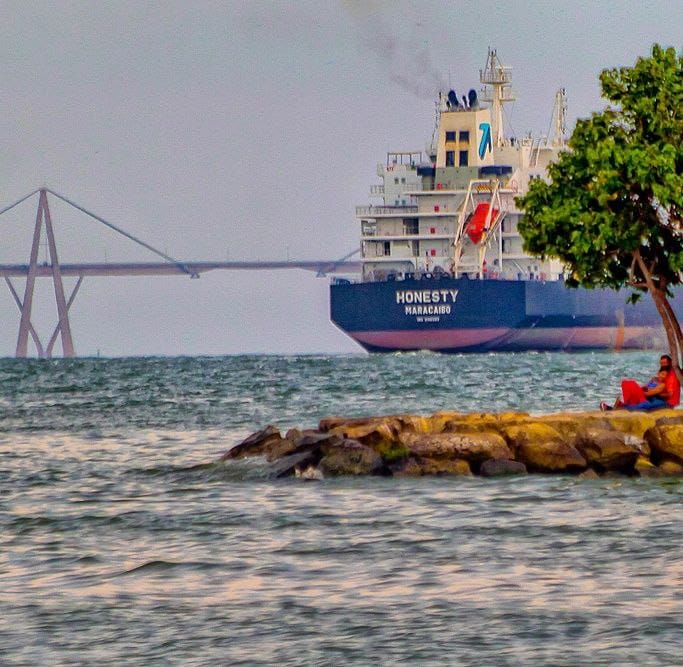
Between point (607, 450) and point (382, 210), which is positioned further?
point (382, 210)

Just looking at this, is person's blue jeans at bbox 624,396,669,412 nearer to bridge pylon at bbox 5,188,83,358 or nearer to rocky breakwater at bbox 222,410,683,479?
rocky breakwater at bbox 222,410,683,479

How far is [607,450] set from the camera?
19.6 metres

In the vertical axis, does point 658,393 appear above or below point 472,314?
below

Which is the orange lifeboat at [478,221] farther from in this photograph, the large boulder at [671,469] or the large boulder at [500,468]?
the large boulder at [671,469]

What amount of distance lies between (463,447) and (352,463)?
1.25 meters

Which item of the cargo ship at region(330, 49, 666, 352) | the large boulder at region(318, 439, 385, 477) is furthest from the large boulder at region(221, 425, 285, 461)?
the cargo ship at region(330, 49, 666, 352)

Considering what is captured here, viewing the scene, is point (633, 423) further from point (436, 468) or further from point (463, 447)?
point (436, 468)

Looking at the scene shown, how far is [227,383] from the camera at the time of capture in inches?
2160

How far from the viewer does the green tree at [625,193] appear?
2348cm

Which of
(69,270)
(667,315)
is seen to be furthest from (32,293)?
(667,315)

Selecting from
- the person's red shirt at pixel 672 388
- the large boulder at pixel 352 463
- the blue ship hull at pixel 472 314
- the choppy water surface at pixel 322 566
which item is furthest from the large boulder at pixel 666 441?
the blue ship hull at pixel 472 314

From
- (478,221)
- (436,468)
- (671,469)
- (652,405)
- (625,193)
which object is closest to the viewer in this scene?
(671,469)

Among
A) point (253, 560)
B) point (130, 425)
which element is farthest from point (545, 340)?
point (253, 560)

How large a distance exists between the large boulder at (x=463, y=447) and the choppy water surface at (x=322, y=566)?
3.22ft
